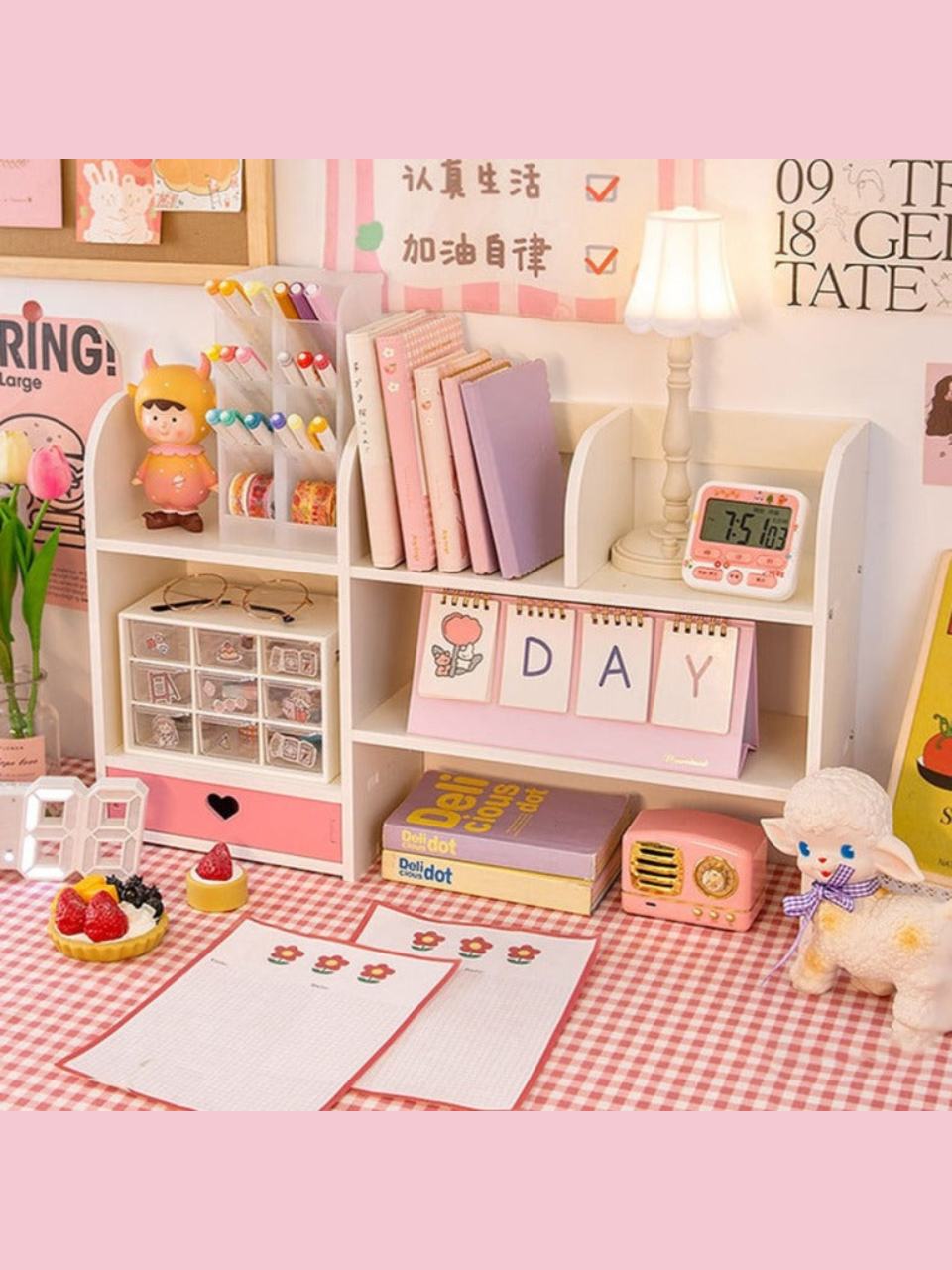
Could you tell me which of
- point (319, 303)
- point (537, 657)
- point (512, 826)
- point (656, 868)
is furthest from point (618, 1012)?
point (319, 303)

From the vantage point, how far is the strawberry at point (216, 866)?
8.47 ft

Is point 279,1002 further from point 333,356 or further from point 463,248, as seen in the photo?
point 463,248

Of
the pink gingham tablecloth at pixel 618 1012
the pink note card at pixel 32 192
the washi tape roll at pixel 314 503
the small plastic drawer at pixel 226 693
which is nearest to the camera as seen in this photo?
the pink gingham tablecloth at pixel 618 1012

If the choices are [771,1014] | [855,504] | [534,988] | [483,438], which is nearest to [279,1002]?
[534,988]

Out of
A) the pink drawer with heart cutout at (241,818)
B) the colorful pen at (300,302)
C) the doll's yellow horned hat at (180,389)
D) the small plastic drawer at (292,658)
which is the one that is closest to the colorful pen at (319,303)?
the colorful pen at (300,302)

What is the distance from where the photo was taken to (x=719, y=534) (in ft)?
7.95

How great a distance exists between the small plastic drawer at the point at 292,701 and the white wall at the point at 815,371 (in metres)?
0.57

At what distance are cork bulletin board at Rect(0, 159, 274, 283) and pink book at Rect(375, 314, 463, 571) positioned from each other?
338 millimetres

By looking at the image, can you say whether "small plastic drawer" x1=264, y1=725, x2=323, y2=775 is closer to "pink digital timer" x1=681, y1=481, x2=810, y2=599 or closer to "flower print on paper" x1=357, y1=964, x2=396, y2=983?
"flower print on paper" x1=357, y1=964, x2=396, y2=983

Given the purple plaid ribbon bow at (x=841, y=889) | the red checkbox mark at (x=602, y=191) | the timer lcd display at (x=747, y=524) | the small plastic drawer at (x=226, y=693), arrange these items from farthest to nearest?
the small plastic drawer at (x=226, y=693) < the red checkbox mark at (x=602, y=191) < the timer lcd display at (x=747, y=524) < the purple plaid ribbon bow at (x=841, y=889)

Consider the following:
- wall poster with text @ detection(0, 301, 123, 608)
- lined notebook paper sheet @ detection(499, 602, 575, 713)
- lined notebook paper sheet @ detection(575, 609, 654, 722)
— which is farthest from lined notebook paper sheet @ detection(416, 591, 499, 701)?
wall poster with text @ detection(0, 301, 123, 608)

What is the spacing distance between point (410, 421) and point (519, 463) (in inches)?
6.4

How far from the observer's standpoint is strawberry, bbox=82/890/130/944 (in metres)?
2.43

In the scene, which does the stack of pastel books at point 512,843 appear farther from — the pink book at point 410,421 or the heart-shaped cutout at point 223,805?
the pink book at point 410,421
